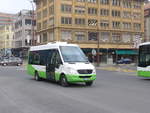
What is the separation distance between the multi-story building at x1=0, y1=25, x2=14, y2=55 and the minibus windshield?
362 ft

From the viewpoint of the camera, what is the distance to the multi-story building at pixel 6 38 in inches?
5015

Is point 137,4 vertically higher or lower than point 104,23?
higher

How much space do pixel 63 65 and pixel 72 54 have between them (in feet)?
3.54

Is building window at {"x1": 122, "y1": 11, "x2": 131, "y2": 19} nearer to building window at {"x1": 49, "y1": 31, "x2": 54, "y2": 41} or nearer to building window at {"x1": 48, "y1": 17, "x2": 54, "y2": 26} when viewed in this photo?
building window at {"x1": 48, "y1": 17, "x2": 54, "y2": 26}

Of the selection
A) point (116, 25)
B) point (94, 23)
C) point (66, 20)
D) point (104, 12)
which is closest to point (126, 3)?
point (116, 25)

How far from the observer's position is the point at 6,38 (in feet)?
428

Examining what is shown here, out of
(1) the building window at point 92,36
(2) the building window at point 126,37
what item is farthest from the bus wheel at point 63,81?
(2) the building window at point 126,37

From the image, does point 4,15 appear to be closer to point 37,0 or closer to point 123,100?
point 37,0

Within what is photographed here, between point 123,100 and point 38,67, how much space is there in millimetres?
10403

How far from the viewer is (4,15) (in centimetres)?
16812

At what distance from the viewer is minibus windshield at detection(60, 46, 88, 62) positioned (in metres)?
17.1

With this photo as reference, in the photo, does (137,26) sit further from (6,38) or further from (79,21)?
(6,38)

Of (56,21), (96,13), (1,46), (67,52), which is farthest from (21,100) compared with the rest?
(1,46)

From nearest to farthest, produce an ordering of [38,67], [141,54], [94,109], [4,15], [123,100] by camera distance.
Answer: [94,109] → [123,100] → [38,67] → [141,54] → [4,15]
